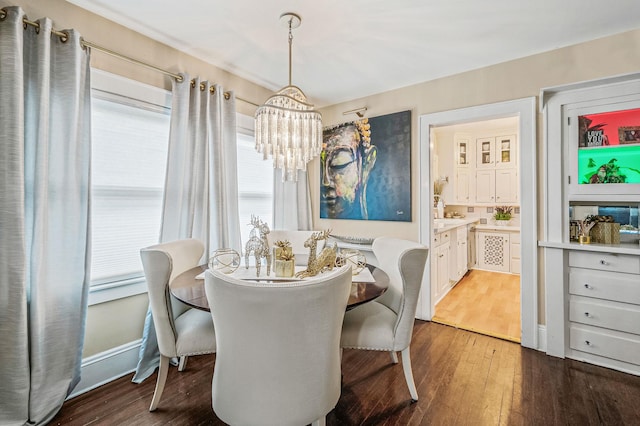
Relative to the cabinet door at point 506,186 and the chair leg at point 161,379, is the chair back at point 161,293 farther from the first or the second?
the cabinet door at point 506,186

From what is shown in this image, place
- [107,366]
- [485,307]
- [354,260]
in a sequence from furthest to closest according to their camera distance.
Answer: [485,307] → [354,260] → [107,366]

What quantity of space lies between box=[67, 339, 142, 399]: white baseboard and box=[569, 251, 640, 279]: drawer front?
3.45 metres

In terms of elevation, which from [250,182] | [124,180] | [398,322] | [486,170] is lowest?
[398,322]

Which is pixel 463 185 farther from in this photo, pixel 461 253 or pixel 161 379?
pixel 161 379

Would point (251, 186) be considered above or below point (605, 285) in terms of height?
above

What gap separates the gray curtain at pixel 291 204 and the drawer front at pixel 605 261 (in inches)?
103

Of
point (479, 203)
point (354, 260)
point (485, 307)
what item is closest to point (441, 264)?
point (485, 307)

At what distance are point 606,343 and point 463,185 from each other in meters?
3.62

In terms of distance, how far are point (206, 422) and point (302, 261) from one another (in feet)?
3.80

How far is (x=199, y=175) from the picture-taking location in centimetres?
246

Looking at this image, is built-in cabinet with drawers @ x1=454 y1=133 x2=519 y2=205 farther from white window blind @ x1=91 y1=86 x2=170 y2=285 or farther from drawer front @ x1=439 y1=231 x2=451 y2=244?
white window blind @ x1=91 y1=86 x2=170 y2=285

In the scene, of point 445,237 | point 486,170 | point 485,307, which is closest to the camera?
point 485,307

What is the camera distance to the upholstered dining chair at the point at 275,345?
1.00 meters

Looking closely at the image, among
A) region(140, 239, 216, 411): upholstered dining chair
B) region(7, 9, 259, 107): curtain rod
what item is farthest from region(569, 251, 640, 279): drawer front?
region(7, 9, 259, 107): curtain rod
